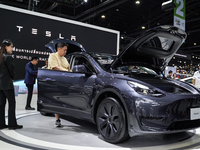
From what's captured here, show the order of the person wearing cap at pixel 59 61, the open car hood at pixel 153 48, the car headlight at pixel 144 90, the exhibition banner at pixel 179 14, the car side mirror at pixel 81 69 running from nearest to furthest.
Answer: the car headlight at pixel 144 90 < the open car hood at pixel 153 48 < the car side mirror at pixel 81 69 < the person wearing cap at pixel 59 61 < the exhibition banner at pixel 179 14

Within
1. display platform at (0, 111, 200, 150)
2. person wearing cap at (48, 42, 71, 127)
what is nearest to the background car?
person wearing cap at (48, 42, 71, 127)

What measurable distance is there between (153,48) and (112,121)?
1.49 m

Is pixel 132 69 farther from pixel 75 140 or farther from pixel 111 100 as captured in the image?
pixel 75 140

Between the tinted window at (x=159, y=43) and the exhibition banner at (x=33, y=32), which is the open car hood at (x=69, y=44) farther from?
the tinted window at (x=159, y=43)

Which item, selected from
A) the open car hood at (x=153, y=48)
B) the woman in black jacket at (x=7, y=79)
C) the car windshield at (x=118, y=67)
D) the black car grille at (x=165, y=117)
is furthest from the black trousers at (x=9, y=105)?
the black car grille at (x=165, y=117)

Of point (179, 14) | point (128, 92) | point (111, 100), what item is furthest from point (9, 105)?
point (179, 14)

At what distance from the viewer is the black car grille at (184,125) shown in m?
2.62

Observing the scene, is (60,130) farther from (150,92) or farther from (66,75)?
(150,92)

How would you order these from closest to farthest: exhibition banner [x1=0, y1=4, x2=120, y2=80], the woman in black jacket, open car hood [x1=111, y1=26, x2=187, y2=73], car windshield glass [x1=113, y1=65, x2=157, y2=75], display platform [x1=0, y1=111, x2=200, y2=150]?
1. display platform [x1=0, y1=111, x2=200, y2=150]
2. open car hood [x1=111, y1=26, x2=187, y2=73]
3. car windshield glass [x1=113, y1=65, x2=157, y2=75]
4. the woman in black jacket
5. exhibition banner [x1=0, y1=4, x2=120, y2=80]

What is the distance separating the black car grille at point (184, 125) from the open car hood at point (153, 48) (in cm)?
129

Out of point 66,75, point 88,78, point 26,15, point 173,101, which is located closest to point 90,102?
point 88,78

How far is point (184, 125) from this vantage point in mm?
2717

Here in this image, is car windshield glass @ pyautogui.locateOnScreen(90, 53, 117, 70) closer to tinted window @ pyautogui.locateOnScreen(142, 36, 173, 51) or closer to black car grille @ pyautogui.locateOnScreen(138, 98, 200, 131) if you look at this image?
tinted window @ pyautogui.locateOnScreen(142, 36, 173, 51)

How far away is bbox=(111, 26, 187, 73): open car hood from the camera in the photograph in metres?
3.24
